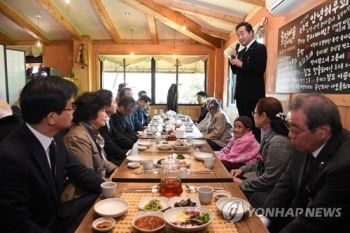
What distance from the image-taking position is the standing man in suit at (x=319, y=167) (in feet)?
3.74

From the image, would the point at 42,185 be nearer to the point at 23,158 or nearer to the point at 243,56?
the point at 23,158

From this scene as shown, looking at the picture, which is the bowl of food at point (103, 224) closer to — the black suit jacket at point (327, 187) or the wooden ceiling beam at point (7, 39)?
the black suit jacket at point (327, 187)

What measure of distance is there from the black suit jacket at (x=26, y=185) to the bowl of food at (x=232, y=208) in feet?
2.67

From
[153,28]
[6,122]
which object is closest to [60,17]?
[153,28]

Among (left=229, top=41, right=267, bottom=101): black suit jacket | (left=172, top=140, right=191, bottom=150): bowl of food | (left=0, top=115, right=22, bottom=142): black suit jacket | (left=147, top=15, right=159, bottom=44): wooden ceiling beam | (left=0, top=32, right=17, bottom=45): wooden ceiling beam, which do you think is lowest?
(left=172, top=140, right=191, bottom=150): bowl of food

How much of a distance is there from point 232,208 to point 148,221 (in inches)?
14.7

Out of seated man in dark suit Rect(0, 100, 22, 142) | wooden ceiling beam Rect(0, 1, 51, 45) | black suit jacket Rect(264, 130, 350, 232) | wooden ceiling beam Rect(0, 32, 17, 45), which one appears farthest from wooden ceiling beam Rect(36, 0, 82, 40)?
black suit jacket Rect(264, 130, 350, 232)

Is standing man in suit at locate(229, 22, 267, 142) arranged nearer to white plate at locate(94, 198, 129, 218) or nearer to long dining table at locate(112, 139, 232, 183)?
long dining table at locate(112, 139, 232, 183)

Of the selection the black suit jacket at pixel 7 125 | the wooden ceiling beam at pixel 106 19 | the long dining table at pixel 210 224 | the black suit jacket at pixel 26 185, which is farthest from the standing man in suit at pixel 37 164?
the wooden ceiling beam at pixel 106 19

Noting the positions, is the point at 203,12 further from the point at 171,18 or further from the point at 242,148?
the point at 242,148

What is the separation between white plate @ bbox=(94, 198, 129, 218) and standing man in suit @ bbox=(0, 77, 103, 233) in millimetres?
281

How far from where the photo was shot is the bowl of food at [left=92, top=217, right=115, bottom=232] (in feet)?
3.39

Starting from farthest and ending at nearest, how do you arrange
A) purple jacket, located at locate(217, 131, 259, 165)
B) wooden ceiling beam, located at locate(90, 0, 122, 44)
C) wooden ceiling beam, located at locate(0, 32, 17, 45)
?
wooden ceiling beam, located at locate(0, 32, 17, 45)
wooden ceiling beam, located at locate(90, 0, 122, 44)
purple jacket, located at locate(217, 131, 259, 165)

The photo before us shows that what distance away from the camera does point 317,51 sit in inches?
99.8
